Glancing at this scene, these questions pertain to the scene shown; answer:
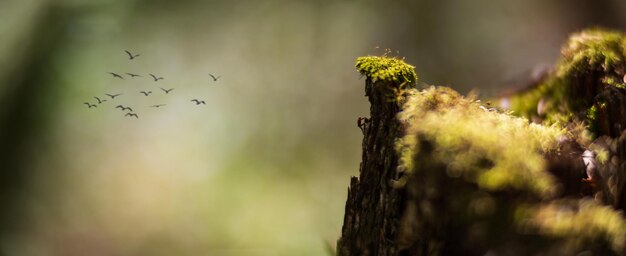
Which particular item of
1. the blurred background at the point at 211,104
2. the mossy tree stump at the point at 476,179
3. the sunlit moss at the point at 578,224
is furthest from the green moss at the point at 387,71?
the blurred background at the point at 211,104

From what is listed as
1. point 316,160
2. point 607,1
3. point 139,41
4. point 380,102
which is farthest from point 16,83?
point 607,1

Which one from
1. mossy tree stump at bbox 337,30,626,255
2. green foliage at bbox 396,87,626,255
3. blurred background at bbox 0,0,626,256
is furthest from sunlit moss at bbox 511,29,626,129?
blurred background at bbox 0,0,626,256

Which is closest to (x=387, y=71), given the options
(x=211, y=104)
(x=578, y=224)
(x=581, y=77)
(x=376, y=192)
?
(x=376, y=192)

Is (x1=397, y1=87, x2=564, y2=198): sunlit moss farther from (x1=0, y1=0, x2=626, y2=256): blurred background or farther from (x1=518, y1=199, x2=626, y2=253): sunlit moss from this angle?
(x1=0, y1=0, x2=626, y2=256): blurred background

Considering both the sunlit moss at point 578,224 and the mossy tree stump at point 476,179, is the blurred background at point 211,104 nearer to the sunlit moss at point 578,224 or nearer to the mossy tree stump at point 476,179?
the mossy tree stump at point 476,179

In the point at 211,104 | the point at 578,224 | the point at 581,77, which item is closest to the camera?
the point at 578,224

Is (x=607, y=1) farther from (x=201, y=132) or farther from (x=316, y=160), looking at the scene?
(x=201, y=132)

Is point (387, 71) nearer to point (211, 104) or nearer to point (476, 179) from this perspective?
point (476, 179)
